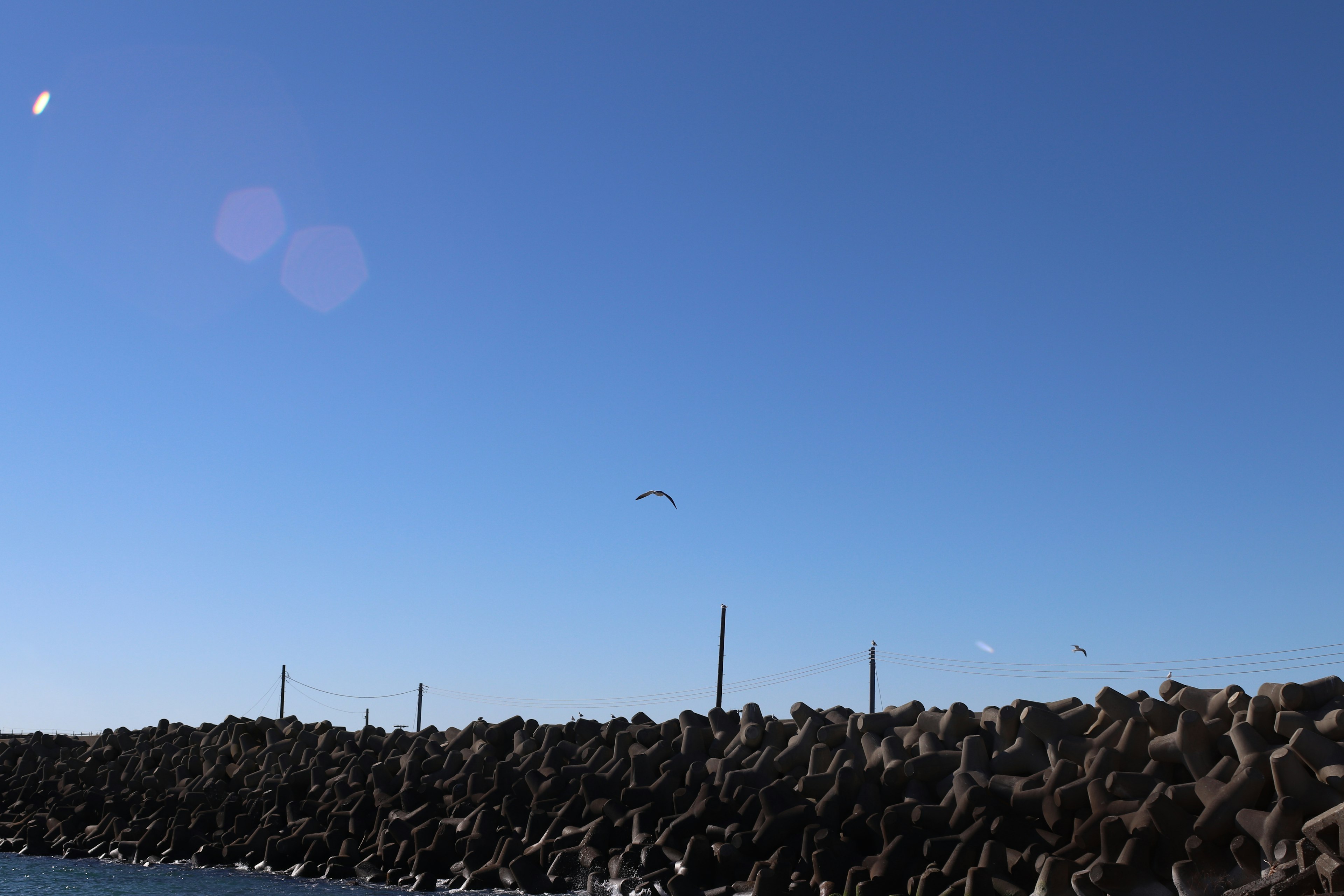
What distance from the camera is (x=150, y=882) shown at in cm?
1694

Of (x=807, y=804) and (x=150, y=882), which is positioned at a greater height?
(x=807, y=804)

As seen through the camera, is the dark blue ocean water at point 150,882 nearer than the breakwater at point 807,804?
No

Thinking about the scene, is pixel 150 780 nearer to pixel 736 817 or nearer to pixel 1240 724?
pixel 736 817

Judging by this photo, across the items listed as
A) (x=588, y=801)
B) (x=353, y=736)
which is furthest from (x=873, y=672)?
(x=588, y=801)

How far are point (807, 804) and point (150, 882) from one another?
10.0 metres

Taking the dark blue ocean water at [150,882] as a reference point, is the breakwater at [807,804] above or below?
above

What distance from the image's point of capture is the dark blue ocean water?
51.5ft

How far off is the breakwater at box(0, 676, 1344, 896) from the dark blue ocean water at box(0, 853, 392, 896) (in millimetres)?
386

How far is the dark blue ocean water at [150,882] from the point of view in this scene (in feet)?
51.5

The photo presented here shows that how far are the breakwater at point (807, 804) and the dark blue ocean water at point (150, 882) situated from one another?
39cm

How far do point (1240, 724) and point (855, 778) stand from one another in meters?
4.26

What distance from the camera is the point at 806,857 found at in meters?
12.9

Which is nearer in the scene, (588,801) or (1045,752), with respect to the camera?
(1045,752)

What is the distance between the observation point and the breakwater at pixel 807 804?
11062mm
